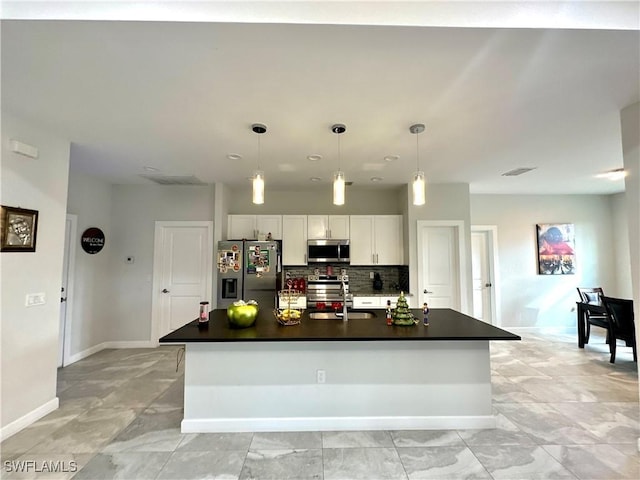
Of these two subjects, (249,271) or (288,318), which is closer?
(288,318)

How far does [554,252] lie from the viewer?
5828 millimetres

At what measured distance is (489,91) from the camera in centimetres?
221

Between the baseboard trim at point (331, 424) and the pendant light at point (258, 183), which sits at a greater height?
the pendant light at point (258, 183)

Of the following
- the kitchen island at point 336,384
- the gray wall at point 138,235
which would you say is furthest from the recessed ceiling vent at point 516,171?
the gray wall at point 138,235

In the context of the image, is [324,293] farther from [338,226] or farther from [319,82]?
[319,82]

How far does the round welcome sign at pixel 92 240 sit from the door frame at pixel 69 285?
0.50 feet

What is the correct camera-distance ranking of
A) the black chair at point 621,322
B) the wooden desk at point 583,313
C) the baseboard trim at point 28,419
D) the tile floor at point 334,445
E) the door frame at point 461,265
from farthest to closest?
the door frame at point 461,265
the wooden desk at point 583,313
the black chair at point 621,322
the baseboard trim at point 28,419
the tile floor at point 334,445

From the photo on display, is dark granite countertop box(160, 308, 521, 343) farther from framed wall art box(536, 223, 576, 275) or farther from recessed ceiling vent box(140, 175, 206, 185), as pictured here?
framed wall art box(536, 223, 576, 275)

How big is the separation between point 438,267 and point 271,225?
113 inches

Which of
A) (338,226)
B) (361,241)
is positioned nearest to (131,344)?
(338,226)

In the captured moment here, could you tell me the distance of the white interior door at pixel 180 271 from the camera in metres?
4.88

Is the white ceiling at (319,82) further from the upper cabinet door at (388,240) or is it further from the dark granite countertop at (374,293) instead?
the dark granite countertop at (374,293)

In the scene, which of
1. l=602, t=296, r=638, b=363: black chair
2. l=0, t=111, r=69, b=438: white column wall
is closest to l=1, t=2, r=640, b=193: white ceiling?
l=0, t=111, r=69, b=438: white column wall

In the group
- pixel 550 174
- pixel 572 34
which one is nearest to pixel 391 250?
pixel 550 174
